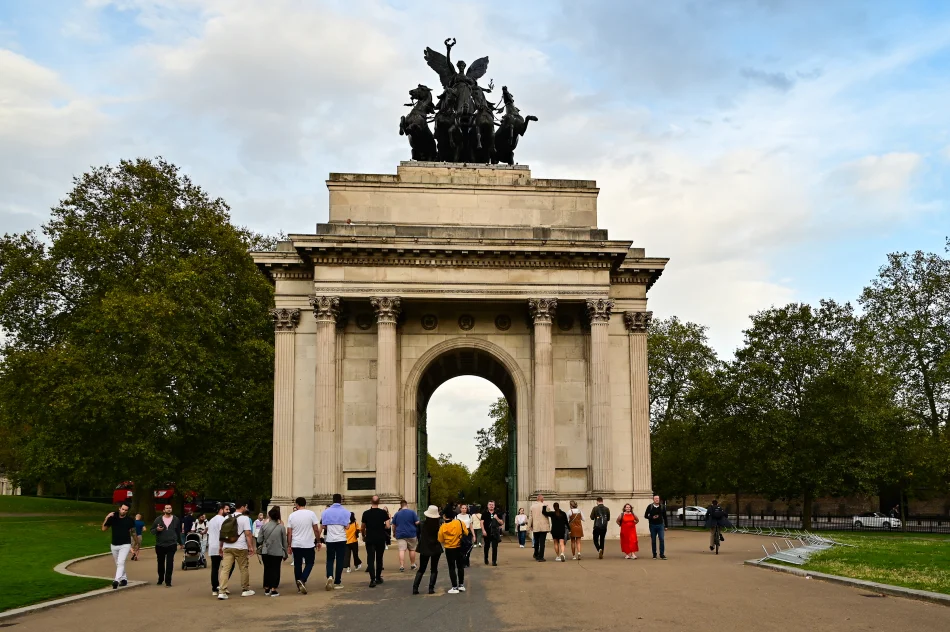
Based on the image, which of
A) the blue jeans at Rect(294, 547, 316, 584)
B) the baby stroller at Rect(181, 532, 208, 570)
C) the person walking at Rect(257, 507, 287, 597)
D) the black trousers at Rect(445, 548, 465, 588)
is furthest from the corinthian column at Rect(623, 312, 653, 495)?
the person walking at Rect(257, 507, 287, 597)

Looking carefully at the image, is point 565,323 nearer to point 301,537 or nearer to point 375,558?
point 375,558

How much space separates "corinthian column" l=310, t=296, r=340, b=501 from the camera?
3728 cm

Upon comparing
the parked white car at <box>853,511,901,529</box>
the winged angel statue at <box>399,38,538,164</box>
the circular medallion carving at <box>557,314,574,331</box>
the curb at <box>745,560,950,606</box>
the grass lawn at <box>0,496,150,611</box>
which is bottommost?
the parked white car at <box>853,511,901,529</box>

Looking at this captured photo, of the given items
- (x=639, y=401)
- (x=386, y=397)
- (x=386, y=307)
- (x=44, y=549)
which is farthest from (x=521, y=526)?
(x=44, y=549)

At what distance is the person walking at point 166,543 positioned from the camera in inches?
847

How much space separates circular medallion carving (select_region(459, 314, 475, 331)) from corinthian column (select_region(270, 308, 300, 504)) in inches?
269

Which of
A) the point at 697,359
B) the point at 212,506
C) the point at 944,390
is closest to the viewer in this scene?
the point at 944,390

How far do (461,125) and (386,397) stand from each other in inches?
526

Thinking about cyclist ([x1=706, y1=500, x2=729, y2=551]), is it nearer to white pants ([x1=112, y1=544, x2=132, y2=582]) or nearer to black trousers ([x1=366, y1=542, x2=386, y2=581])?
black trousers ([x1=366, y1=542, x2=386, y2=581])

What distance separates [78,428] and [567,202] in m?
25.3

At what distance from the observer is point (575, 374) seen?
4075cm

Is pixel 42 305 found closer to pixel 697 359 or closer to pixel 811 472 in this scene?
pixel 811 472

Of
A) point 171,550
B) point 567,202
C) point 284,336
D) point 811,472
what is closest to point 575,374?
point 567,202

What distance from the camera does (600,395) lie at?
127 ft
